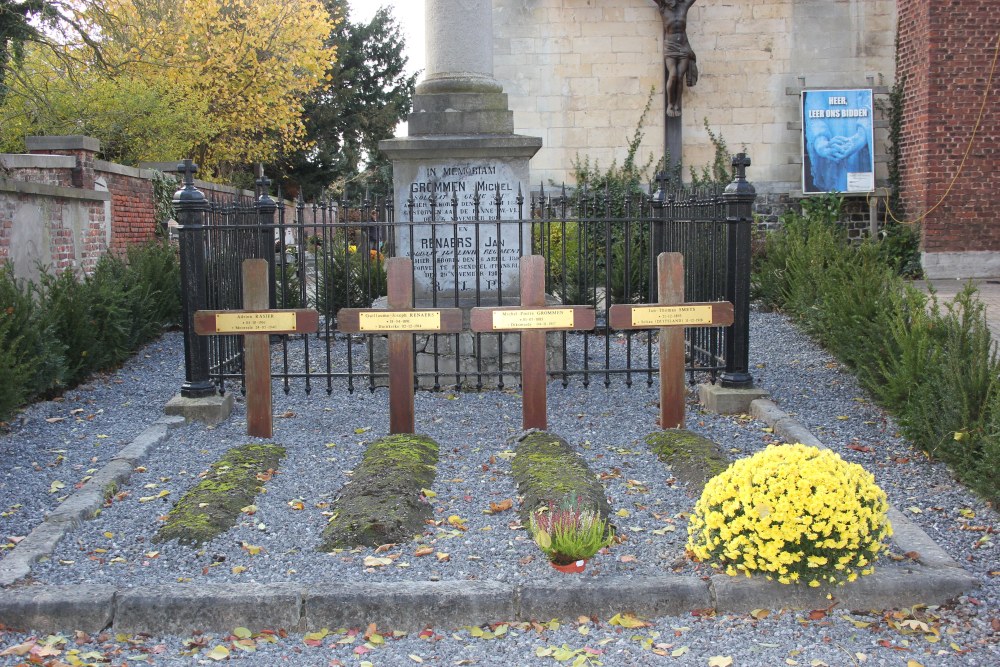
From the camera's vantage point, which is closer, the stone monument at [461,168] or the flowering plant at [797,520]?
the flowering plant at [797,520]

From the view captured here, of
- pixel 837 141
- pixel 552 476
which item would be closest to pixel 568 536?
pixel 552 476

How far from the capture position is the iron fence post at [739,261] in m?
6.71

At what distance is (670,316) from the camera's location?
19.9 feet

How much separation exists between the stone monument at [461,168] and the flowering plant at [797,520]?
12.9ft

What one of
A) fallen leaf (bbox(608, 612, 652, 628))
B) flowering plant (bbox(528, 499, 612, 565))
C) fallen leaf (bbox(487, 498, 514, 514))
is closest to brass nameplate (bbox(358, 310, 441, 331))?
fallen leaf (bbox(487, 498, 514, 514))

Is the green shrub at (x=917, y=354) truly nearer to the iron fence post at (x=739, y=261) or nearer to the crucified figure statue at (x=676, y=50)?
the iron fence post at (x=739, y=261)

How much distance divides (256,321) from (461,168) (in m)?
2.51

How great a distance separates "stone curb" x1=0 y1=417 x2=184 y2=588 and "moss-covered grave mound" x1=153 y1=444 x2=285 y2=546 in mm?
426

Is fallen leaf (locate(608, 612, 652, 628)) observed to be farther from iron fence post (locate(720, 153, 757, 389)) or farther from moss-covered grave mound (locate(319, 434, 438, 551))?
iron fence post (locate(720, 153, 757, 389))

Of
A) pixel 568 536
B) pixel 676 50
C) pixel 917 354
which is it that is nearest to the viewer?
pixel 568 536

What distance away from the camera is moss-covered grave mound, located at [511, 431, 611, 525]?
453cm

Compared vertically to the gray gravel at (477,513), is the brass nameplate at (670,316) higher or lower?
higher

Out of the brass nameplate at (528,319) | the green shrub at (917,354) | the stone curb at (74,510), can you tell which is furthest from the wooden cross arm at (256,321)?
the green shrub at (917,354)

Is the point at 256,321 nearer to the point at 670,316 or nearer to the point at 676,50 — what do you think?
the point at 670,316
